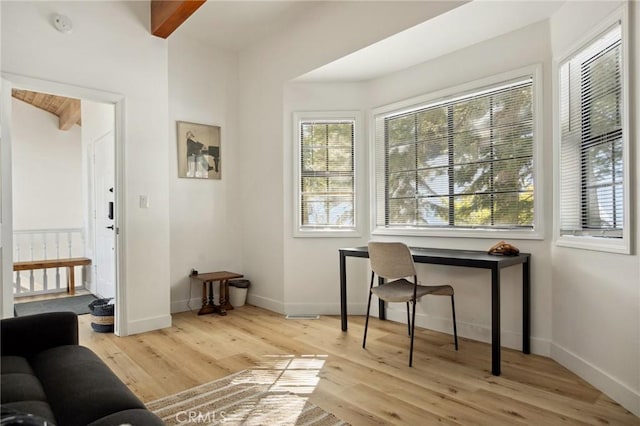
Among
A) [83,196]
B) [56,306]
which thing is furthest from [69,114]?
[56,306]

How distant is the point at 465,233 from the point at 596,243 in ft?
3.49

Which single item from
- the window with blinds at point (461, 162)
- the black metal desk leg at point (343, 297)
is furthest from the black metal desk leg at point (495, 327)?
the black metal desk leg at point (343, 297)

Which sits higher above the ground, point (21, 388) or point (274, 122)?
point (274, 122)

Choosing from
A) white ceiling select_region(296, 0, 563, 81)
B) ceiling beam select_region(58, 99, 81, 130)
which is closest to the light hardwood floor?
white ceiling select_region(296, 0, 563, 81)

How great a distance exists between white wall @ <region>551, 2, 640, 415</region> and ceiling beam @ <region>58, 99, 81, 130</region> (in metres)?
6.29

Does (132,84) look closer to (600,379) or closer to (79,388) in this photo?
(79,388)

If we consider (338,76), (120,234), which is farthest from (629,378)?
(120,234)

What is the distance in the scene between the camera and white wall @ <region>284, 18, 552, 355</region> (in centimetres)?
294

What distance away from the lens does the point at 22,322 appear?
1.80 metres

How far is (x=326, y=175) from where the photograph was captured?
4262 millimetres

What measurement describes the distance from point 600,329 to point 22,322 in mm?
3031

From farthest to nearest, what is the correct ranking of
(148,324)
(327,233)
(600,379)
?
(327,233) < (148,324) < (600,379)

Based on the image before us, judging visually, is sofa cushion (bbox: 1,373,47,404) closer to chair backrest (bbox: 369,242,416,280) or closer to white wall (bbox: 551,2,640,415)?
chair backrest (bbox: 369,242,416,280)

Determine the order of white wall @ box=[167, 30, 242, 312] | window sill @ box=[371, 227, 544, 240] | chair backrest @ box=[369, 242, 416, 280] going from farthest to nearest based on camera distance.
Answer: white wall @ box=[167, 30, 242, 312], window sill @ box=[371, 227, 544, 240], chair backrest @ box=[369, 242, 416, 280]
